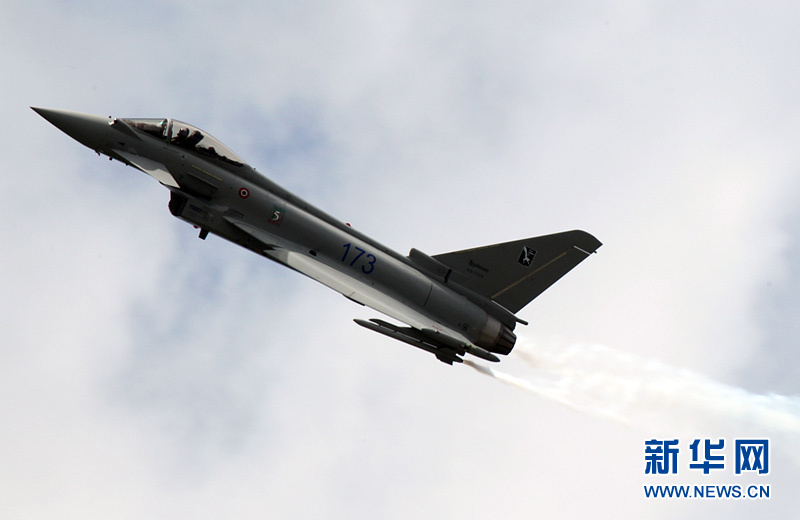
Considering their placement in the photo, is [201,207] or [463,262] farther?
[463,262]

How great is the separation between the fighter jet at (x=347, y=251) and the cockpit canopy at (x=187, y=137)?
3cm

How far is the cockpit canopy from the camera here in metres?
26.5

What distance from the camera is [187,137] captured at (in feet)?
87.6

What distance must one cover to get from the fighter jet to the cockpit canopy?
0.03m

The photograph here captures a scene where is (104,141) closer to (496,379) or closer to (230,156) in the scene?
(230,156)

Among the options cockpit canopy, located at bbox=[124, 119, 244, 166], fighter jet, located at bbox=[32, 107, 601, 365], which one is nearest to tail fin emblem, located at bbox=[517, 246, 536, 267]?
fighter jet, located at bbox=[32, 107, 601, 365]

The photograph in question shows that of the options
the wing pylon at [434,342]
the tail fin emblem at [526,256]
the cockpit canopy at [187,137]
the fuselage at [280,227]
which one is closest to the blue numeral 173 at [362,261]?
the fuselage at [280,227]

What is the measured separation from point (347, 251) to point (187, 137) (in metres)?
5.39

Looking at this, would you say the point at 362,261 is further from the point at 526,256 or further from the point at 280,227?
the point at 526,256

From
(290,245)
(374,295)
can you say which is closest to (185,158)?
(290,245)

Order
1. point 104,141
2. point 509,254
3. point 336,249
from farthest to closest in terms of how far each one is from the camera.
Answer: point 509,254 < point 336,249 < point 104,141

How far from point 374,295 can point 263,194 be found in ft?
13.6

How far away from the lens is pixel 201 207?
2652 cm

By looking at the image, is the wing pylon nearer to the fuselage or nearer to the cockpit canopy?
the fuselage
